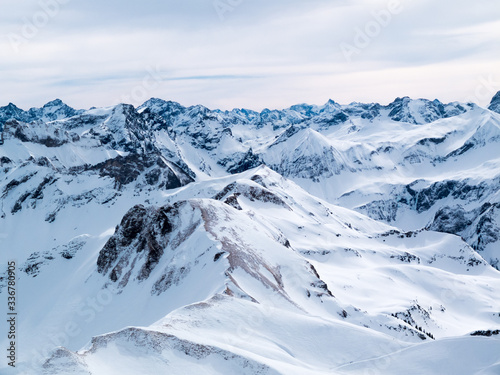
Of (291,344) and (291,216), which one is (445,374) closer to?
(291,344)

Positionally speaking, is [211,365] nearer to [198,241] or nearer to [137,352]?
[137,352]

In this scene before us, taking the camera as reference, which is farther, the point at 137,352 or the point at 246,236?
the point at 246,236

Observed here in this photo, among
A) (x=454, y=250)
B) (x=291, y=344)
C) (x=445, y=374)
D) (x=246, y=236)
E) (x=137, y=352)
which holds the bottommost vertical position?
(x=454, y=250)

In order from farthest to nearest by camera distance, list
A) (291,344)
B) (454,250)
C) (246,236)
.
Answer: (454,250) → (246,236) → (291,344)

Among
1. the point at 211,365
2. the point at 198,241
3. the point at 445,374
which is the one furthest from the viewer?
the point at 198,241

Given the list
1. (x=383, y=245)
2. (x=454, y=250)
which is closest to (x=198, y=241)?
(x=383, y=245)

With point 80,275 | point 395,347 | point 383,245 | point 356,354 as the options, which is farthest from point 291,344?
point 383,245

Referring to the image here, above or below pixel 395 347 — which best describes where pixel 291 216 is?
above

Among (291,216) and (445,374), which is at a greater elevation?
(291,216)

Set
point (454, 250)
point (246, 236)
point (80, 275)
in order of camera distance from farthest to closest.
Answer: point (454, 250) → point (80, 275) → point (246, 236)
